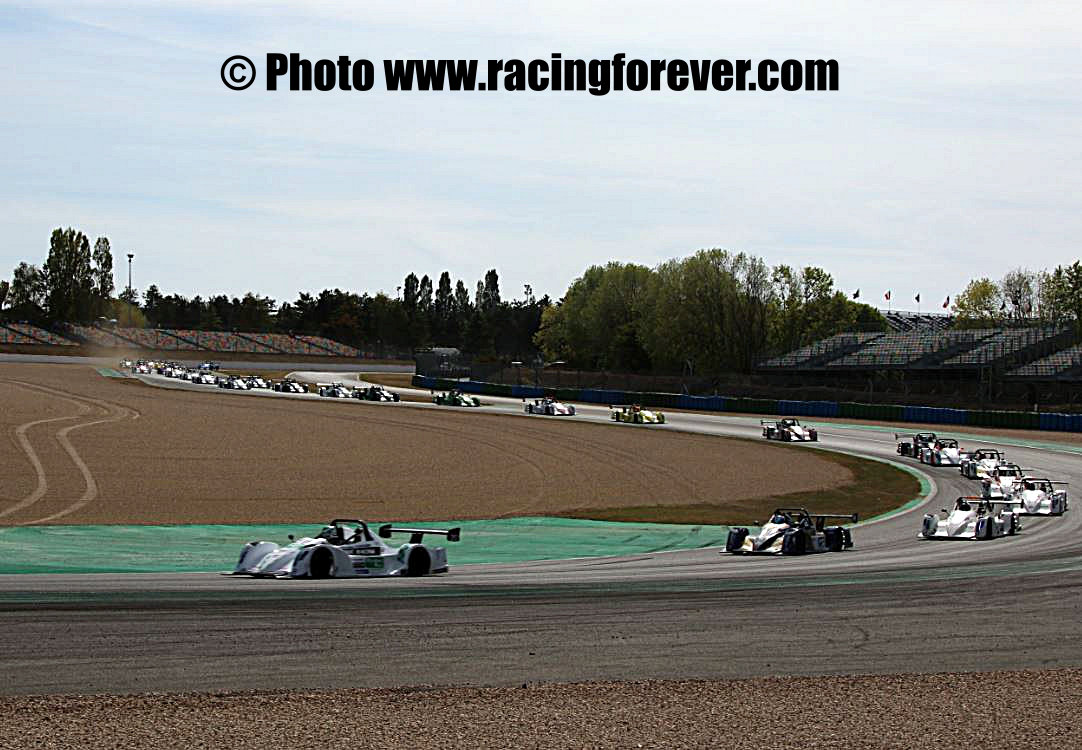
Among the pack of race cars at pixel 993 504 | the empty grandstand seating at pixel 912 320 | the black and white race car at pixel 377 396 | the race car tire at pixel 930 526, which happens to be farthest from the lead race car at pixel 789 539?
the empty grandstand seating at pixel 912 320

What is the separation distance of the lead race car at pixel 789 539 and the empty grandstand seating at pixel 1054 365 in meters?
68.7

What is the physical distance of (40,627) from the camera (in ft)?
48.2

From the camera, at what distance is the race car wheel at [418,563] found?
20.7 meters

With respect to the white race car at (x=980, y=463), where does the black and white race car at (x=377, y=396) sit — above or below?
above

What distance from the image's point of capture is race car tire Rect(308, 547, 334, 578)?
65.8ft

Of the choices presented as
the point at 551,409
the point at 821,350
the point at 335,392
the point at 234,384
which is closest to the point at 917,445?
the point at 551,409

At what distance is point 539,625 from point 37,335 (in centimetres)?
17451

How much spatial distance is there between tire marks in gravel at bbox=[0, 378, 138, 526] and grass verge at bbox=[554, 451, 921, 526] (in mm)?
13123

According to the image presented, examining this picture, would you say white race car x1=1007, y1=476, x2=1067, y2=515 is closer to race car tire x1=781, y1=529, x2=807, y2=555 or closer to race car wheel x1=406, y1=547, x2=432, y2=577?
race car tire x1=781, y1=529, x2=807, y2=555

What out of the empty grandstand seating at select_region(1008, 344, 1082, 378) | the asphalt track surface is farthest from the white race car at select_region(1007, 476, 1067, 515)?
the empty grandstand seating at select_region(1008, 344, 1082, 378)

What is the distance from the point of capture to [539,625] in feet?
51.8

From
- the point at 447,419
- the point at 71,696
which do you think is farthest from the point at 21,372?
the point at 71,696

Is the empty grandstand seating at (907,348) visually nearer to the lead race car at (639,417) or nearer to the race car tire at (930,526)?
the lead race car at (639,417)

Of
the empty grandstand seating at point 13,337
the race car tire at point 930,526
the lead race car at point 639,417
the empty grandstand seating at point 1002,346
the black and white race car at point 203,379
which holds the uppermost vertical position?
the empty grandstand seating at point 13,337
